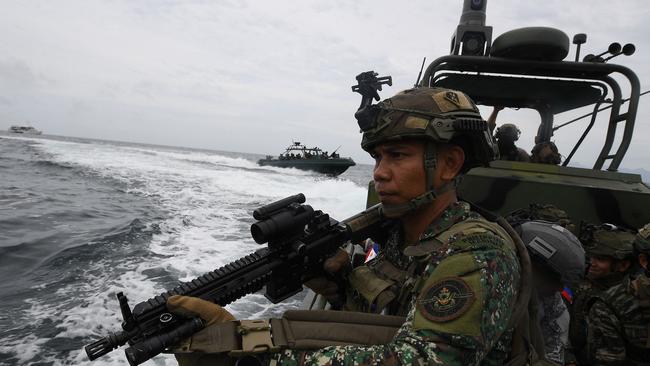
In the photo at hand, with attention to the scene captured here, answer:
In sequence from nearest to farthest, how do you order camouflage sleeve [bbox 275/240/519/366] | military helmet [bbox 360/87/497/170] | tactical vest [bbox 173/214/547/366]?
camouflage sleeve [bbox 275/240/519/366], tactical vest [bbox 173/214/547/366], military helmet [bbox 360/87/497/170]

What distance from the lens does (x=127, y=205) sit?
11.9m

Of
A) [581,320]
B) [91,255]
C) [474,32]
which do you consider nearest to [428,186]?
[581,320]

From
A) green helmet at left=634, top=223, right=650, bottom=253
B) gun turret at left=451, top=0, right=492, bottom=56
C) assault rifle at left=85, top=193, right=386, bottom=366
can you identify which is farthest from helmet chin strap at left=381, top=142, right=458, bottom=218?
gun turret at left=451, top=0, right=492, bottom=56

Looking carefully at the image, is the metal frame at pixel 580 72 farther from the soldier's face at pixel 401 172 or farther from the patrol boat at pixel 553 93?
the soldier's face at pixel 401 172

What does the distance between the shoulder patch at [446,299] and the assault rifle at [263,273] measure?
2.41 feet

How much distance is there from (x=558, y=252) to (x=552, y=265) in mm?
66

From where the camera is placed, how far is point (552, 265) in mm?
1704

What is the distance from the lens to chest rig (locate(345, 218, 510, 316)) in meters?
1.34

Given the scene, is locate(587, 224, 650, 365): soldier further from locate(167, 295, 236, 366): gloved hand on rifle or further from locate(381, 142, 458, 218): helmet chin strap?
locate(167, 295, 236, 366): gloved hand on rifle

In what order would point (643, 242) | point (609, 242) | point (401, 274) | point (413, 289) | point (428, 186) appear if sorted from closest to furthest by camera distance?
1. point (413, 289)
2. point (428, 186)
3. point (401, 274)
4. point (643, 242)
5. point (609, 242)

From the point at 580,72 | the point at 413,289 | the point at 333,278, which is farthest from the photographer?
the point at 580,72

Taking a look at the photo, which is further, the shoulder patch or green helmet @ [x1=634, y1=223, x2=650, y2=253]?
green helmet @ [x1=634, y1=223, x2=650, y2=253]

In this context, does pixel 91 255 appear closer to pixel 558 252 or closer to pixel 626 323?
pixel 558 252

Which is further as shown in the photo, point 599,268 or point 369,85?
point 599,268
